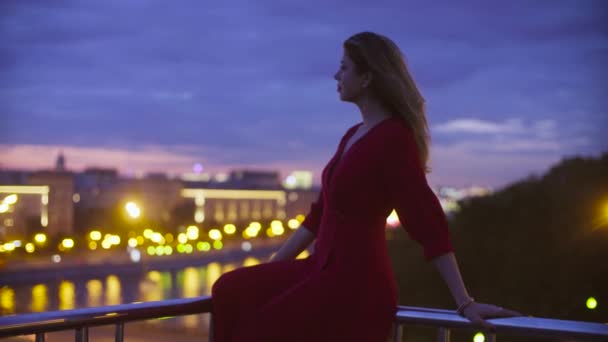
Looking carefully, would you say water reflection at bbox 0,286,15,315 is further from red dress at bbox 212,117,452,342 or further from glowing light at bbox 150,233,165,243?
red dress at bbox 212,117,452,342

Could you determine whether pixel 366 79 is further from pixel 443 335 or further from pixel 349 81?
pixel 443 335

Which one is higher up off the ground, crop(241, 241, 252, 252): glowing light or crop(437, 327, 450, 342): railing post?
crop(437, 327, 450, 342): railing post

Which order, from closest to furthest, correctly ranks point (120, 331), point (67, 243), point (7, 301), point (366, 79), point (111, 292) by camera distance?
point (366, 79)
point (120, 331)
point (7, 301)
point (111, 292)
point (67, 243)

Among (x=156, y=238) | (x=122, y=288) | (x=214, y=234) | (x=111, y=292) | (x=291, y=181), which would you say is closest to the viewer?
(x=111, y=292)

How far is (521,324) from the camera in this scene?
182 centimetres

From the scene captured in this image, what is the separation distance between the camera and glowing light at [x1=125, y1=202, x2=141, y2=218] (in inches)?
3174

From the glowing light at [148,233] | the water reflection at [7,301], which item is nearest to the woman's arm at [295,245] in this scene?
the water reflection at [7,301]

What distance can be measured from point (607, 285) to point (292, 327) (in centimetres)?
1411

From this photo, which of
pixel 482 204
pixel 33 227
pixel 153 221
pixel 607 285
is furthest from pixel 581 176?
pixel 153 221

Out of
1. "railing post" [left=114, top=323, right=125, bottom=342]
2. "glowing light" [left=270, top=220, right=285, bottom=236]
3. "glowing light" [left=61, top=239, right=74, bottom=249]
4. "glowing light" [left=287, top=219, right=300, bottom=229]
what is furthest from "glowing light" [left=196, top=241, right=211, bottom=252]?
"railing post" [left=114, top=323, right=125, bottom=342]

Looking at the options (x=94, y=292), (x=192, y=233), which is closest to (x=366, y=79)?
(x=94, y=292)

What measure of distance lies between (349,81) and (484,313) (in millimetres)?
732

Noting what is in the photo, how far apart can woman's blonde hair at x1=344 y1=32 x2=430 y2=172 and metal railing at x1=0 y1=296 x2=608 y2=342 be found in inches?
16.5

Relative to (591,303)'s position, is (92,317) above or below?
above
